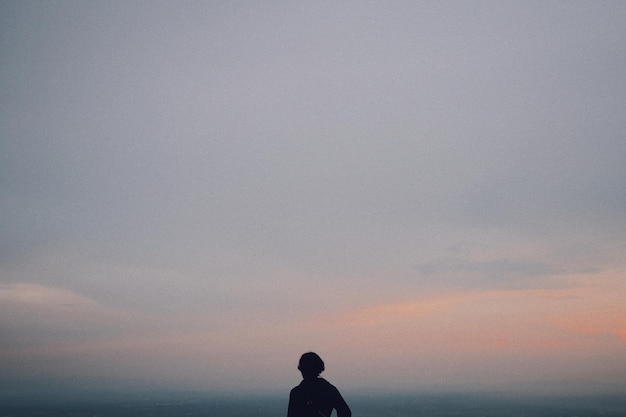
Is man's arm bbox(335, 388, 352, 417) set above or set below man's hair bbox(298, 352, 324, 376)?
below

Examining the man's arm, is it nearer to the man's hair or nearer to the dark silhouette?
the dark silhouette

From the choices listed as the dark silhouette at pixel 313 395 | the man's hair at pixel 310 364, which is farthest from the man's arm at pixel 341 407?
the man's hair at pixel 310 364

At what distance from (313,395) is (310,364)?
0.37 m

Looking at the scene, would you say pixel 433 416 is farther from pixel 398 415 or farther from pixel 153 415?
pixel 153 415

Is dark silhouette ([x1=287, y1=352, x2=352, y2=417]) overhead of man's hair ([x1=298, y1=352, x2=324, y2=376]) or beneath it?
beneath

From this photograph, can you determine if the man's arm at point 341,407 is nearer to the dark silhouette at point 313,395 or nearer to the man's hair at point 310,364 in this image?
the dark silhouette at point 313,395

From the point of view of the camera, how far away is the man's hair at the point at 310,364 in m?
4.70

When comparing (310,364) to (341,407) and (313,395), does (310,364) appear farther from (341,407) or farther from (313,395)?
(341,407)

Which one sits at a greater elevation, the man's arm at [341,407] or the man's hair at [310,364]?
the man's hair at [310,364]

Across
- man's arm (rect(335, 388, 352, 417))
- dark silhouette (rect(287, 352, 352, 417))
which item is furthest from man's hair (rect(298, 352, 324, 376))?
man's arm (rect(335, 388, 352, 417))

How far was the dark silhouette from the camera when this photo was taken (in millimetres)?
4598

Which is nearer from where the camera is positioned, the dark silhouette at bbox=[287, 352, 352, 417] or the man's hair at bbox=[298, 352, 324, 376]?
the dark silhouette at bbox=[287, 352, 352, 417]

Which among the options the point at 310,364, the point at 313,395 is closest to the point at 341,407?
the point at 313,395

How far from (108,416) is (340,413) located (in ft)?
715
